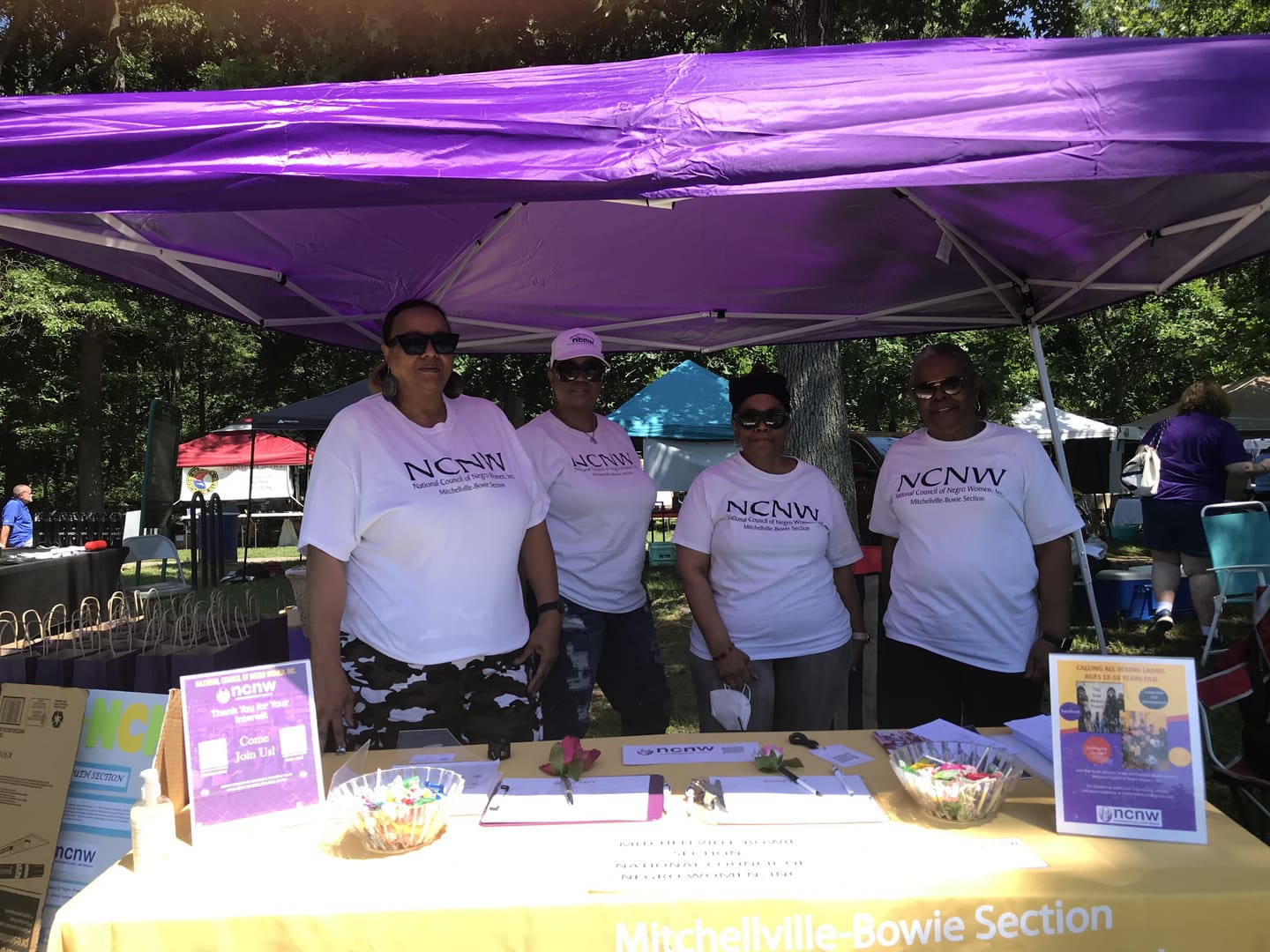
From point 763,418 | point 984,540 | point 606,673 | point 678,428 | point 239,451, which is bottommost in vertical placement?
point 606,673

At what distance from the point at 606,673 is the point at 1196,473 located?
448 centimetres

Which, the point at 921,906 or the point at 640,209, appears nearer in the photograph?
the point at 921,906

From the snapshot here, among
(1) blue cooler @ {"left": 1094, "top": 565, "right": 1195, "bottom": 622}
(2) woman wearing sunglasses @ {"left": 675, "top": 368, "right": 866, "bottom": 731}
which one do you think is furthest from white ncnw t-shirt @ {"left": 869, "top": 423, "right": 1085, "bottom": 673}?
(1) blue cooler @ {"left": 1094, "top": 565, "right": 1195, "bottom": 622}

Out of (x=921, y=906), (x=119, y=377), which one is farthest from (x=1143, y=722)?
(x=119, y=377)

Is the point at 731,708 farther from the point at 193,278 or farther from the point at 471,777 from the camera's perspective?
the point at 193,278

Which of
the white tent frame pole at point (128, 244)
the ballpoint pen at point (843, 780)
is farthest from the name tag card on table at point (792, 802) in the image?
the white tent frame pole at point (128, 244)

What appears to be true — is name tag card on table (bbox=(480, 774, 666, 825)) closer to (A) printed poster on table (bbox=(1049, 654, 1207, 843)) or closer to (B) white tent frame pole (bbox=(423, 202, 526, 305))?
(A) printed poster on table (bbox=(1049, 654, 1207, 843))

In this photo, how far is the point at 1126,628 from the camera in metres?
6.30

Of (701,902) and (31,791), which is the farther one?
(31,791)

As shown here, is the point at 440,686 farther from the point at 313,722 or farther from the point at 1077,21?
the point at 1077,21

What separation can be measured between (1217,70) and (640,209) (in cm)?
172

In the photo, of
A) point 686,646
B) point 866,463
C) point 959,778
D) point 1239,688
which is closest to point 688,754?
point 959,778

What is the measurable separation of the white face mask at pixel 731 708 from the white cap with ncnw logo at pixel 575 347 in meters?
1.15

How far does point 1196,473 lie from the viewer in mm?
5387
